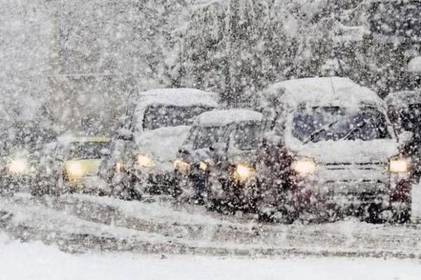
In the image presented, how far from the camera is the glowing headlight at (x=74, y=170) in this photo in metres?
20.2

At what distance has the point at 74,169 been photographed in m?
20.2

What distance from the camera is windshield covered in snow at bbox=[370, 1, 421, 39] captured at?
26266mm

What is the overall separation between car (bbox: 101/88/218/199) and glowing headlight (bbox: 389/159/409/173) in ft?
18.7

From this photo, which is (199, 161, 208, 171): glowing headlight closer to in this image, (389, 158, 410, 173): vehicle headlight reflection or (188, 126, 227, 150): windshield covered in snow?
(188, 126, 227, 150): windshield covered in snow

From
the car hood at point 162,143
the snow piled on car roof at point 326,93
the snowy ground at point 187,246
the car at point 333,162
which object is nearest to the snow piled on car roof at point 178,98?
the car hood at point 162,143

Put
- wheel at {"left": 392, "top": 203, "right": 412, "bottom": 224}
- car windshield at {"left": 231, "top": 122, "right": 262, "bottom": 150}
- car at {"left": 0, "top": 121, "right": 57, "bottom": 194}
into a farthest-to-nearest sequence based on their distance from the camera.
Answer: car at {"left": 0, "top": 121, "right": 57, "bottom": 194}
car windshield at {"left": 231, "top": 122, "right": 262, "bottom": 150}
wheel at {"left": 392, "top": 203, "right": 412, "bottom": 224}

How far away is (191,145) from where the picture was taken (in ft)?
54.4

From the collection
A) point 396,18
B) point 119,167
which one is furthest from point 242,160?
point 396,18

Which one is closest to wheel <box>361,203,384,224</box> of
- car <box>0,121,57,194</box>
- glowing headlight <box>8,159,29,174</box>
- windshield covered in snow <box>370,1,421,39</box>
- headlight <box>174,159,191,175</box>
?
headlight <box>174,159,191,175</box>

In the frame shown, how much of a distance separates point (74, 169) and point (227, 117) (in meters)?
4.99

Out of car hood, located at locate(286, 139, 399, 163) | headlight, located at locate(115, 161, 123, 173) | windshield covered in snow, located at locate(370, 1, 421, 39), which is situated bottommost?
headlight, located at locate(115, 161, 123, 173)

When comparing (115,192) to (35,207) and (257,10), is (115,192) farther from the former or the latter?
(257,10)

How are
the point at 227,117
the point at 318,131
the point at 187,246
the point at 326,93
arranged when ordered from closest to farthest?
the point at 187,246 < the point at 318,131 < the point at 326,93 < the point at 227,117

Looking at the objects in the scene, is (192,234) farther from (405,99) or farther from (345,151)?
(405,99)
